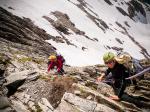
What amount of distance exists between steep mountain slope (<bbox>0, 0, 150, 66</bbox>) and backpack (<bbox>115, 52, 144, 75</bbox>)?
35311 mm

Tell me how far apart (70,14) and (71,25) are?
840 centimetres

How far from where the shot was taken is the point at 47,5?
8562 cm

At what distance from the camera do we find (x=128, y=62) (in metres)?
13.0

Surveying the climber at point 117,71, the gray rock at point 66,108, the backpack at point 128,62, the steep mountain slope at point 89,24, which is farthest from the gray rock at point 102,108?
the steep mountain slope at point 89,24

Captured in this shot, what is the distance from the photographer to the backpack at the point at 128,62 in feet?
41.3

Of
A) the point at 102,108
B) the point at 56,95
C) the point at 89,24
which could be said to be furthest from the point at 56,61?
the point at 89,24

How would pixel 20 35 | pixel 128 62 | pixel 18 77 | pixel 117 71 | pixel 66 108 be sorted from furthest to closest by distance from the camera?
pixel 20 35 → pixel 18 77 → pixel 117 71 → pixel 128 62 → pixel 66 108

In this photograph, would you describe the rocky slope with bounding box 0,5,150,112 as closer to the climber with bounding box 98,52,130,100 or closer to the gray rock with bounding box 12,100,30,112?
the gray rock with bounding box 12,100,30,112

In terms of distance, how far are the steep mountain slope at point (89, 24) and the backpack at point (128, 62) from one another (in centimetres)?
3531

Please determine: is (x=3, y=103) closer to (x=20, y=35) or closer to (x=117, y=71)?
(x=117, y=71)

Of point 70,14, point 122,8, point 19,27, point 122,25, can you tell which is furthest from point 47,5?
point 122,8

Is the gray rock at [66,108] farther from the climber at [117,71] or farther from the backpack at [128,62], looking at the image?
the backpack at [128,62]

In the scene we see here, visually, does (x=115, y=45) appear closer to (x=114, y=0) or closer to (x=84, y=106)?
(x=114, y=0)

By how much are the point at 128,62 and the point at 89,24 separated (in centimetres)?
8123
